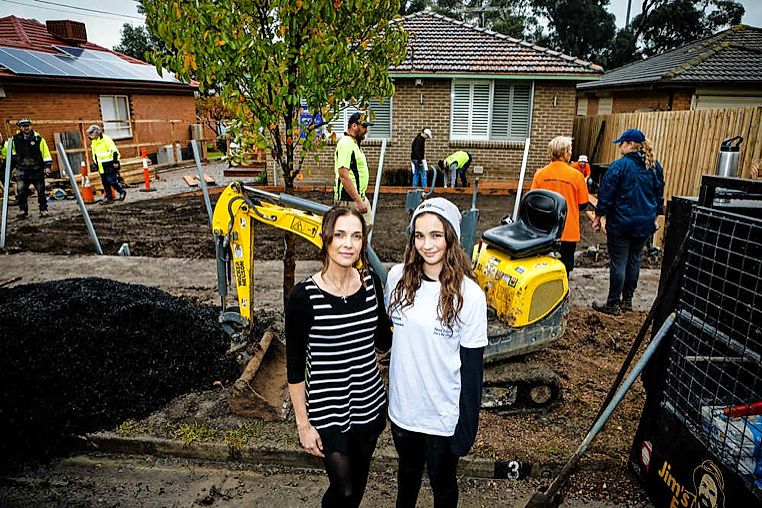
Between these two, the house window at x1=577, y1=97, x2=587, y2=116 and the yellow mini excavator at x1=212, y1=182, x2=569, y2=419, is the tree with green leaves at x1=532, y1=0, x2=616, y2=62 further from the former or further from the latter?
the yellow mini excavator at x1=212, y1=182, x2=569, y2=419

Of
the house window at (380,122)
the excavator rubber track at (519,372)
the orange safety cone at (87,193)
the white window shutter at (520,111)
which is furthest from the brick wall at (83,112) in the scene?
the excavator rubber track at (519,372)

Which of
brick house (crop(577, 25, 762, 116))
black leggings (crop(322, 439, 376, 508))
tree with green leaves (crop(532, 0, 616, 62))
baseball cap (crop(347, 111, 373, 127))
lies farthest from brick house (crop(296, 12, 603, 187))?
tree with green leaves (crop(532, 0, 616, 62))

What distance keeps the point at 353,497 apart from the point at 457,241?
4.65ft

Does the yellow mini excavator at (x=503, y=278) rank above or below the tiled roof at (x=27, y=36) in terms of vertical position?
below

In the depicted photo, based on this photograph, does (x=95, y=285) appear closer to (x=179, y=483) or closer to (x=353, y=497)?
(x=179, y=483)

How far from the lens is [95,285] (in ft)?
19.0

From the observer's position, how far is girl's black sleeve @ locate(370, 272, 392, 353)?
2.74 meters

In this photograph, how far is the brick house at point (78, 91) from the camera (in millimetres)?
17922

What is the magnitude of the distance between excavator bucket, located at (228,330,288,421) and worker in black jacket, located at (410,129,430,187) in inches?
427

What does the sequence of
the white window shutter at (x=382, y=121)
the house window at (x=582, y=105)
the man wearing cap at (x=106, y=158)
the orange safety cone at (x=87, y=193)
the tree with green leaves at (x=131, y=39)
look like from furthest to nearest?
1. the tree with green leaves at (x=131, y=39)
2. the house window at (x=582, y=105)
3. the white window shutter at (x=382, y=121)
4. the orange safety cone at (x=87, y=193)
5. the man wearing cap at (x=106, y=158)

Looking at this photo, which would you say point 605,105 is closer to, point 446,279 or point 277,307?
point 277,307

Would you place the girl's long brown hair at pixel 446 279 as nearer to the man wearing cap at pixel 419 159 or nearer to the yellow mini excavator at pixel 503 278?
the yellow mini excavator at pixel 503 278

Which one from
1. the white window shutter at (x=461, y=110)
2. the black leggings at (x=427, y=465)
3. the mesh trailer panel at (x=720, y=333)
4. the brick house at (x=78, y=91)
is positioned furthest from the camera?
the brick house at (x=78, y=91)

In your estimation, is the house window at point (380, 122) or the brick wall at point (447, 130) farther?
the house window at point (380, 122)
